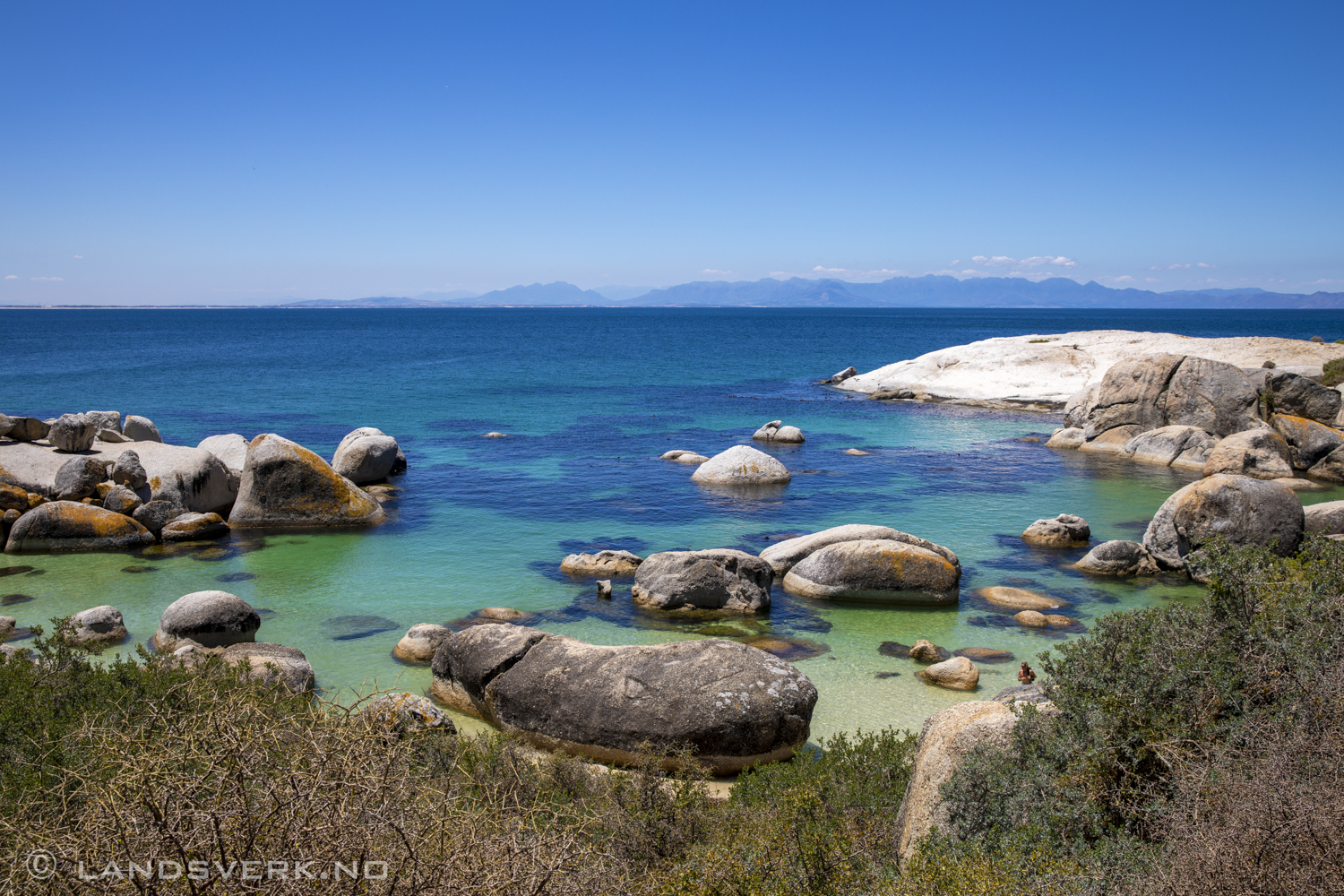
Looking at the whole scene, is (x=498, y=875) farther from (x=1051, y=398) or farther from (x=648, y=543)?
(x=1051, y=398)

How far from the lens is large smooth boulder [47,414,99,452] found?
26.6m

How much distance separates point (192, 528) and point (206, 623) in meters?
9.75

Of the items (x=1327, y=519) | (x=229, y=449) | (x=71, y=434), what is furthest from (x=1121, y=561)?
(x=71, y=434)

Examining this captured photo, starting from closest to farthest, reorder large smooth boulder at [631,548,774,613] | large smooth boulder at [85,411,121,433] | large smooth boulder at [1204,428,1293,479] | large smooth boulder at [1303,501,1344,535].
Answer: large smooth boulder at [631,548,774,613], large smooth boulder at [1303,501,1344,535], large smooth boulder at [85,411,121,433], large smooth boulder at [1204,428,1293,479]

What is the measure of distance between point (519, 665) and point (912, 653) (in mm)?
7802

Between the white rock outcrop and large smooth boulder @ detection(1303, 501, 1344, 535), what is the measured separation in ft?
91.6

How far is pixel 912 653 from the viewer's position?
16.5 metres

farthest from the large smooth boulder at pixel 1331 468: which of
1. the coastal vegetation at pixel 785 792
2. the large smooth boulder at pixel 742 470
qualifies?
the coastal vegetation at pixel 785 792

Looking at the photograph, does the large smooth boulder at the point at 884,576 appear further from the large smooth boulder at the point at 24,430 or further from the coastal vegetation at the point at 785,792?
the large smooth boulder at the point at 24,430

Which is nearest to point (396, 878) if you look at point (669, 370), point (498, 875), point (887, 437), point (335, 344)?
point (498, 875)

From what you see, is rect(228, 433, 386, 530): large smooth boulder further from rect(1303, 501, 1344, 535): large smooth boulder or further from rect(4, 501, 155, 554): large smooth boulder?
rect(1303, 501, 1344, 535): large smooth boulder

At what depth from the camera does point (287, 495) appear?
86.1ft

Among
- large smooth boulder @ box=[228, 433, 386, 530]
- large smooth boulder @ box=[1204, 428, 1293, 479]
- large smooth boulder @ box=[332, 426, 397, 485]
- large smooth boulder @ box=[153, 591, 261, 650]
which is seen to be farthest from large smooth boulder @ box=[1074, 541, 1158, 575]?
large smooth boulder @ box=[332, 426, 397, 485]

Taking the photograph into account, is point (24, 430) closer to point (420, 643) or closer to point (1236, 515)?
point (420, 643)
